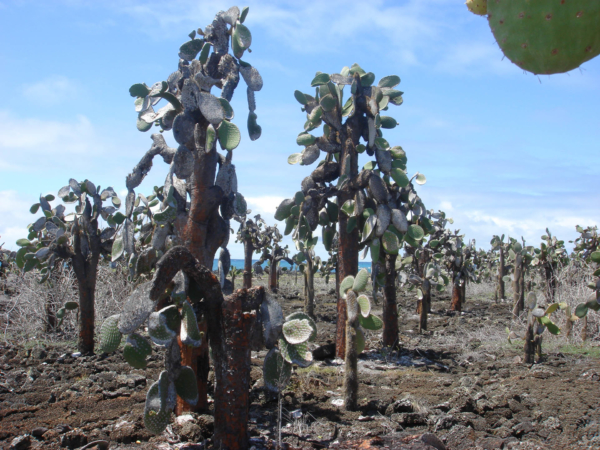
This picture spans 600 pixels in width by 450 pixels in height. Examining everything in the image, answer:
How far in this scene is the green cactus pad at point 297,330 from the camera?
2928 mm

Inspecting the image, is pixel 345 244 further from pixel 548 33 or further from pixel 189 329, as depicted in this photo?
pixel 548 33

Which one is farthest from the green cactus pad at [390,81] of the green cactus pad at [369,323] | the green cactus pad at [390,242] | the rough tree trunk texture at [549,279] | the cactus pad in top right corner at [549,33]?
the rough tree trunk texture at [549,279]

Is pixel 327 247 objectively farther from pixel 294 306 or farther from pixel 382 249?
pixel 294 306

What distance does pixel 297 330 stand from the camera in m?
2.97

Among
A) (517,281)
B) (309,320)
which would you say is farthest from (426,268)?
(309,320)

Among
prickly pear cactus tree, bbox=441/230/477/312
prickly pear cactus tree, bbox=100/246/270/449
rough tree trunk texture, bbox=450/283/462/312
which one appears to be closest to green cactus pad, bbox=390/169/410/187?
prickly pear cactus tree, bbox=100/246/270/449

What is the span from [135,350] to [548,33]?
8.41ft

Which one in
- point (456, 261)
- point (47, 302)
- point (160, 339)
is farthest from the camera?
point (456, 261)

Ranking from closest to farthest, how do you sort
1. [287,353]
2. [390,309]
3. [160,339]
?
[160,339] < [287,353] < [390,309]

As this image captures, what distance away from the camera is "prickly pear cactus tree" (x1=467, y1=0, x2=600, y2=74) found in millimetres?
1235

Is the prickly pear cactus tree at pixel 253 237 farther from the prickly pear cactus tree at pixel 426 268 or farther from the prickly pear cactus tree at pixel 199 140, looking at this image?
the prickly pear cactus tree at pixel 199 140

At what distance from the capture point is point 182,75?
11.9 ft

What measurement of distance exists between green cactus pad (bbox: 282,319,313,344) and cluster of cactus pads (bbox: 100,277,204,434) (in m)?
0.55

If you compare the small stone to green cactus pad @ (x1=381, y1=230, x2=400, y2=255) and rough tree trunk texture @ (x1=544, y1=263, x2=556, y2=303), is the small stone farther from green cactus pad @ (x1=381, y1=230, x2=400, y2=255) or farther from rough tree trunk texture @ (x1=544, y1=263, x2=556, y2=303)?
rough tree trunk texture @ (x1=544, y1=263, x2=556, y2=303)
